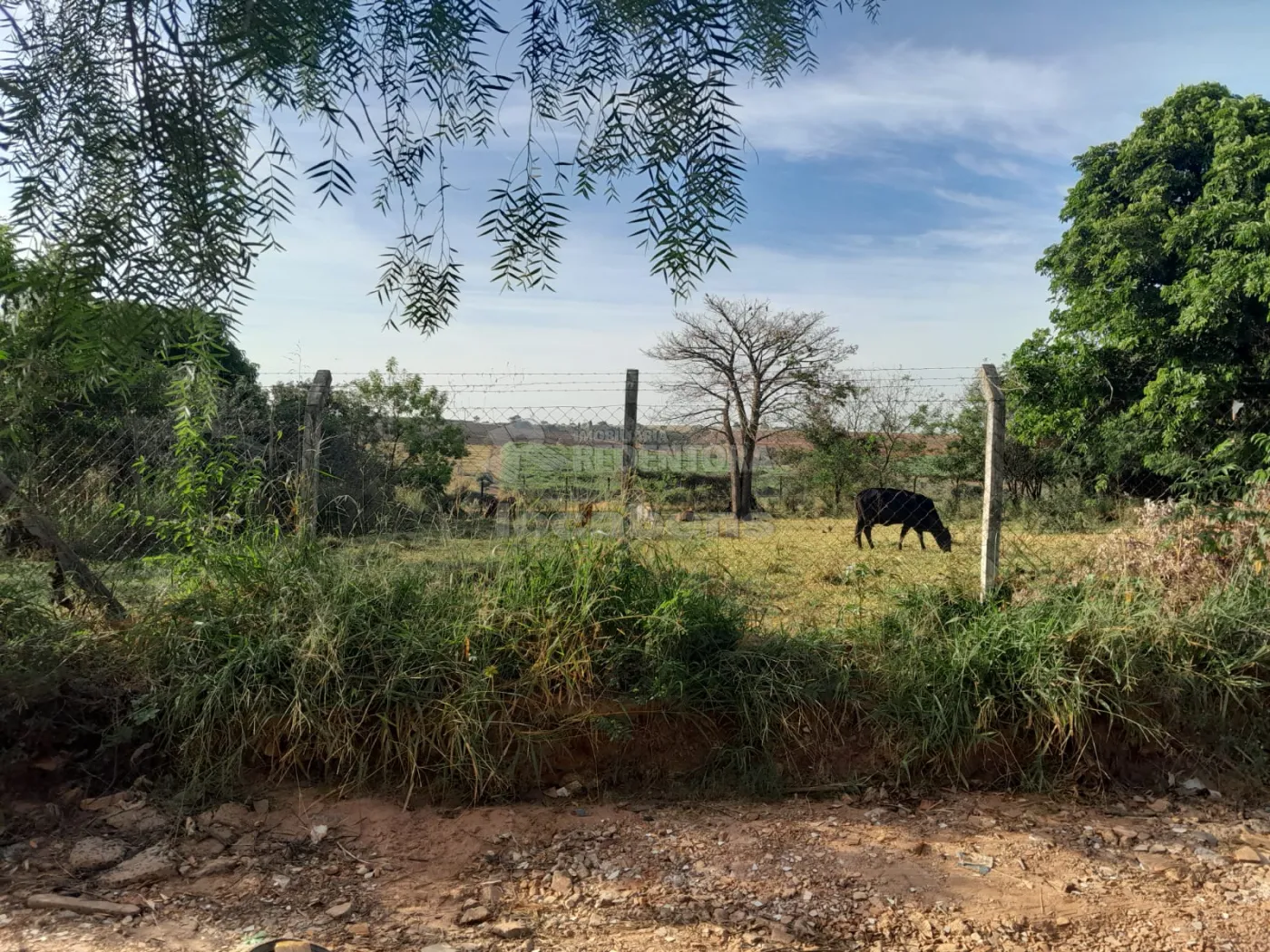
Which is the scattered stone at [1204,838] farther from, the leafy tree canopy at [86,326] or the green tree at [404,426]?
the green tree at [404,426]

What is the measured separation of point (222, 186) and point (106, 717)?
3.17m

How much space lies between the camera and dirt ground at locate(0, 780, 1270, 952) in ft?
9.03

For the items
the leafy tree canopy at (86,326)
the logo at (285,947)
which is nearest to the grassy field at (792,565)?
the logo at (285,947)

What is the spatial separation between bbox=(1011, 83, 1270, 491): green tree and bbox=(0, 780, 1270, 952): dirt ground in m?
9.98

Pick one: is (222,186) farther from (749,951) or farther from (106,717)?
(106,717)

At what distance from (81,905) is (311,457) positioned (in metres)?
2.42

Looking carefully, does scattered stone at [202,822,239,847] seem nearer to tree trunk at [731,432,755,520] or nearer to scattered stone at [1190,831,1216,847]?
scattered stone at [1190,831,1216,847]

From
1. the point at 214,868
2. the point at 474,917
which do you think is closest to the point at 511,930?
the point at 474,917

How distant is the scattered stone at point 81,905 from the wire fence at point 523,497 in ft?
5.41

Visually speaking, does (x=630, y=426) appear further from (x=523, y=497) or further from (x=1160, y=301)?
(x=1160, y=301)

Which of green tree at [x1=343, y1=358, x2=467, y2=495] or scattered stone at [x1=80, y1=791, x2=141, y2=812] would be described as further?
green tree at [x1=343, y1=358, x2=467, y2=495]

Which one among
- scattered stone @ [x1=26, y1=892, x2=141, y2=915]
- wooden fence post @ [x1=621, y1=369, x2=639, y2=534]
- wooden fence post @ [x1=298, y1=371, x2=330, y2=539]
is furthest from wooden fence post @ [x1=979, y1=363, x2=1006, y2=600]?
scattered stone @ [x1=26, y1=892, x2=141, y2=915]

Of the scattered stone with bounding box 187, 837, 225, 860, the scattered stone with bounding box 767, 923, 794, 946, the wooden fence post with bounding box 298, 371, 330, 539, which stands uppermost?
the wooden fence post with bounding box 298, 371, 330, 539

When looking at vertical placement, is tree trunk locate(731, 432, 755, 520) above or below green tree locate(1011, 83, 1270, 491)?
below
